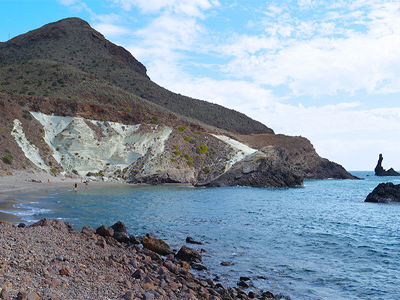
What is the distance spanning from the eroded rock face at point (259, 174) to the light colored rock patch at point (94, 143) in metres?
14.7

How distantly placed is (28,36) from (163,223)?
416ft

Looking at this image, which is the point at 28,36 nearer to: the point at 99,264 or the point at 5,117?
the point at 5,117

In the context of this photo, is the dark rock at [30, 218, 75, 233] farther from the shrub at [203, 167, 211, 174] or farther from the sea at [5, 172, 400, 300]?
the shrub at [203, 167, 211, 174]

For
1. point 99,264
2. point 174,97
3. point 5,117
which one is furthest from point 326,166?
point 99,264

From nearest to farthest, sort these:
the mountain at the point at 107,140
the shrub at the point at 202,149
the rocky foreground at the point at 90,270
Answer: the rocky foreground at the point at 90,270 < the mountain at the point at 107,140 < the shrub at the point at 202,149

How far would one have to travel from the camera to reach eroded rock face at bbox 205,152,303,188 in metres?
58.2

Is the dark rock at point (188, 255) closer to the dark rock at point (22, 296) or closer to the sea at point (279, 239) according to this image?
the sea at point (279, 239)

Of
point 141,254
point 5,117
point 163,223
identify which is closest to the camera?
point 141,254

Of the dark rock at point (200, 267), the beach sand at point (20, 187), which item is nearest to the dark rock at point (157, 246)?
the dark rock at point (200, 267)

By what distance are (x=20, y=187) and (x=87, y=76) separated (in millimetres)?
53913

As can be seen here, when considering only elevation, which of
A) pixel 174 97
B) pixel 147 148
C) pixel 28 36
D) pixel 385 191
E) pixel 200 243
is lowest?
pixel 200 243

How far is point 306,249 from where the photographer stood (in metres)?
15.8

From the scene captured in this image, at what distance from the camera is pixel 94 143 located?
60781 mm

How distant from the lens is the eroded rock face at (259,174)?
5822cm
